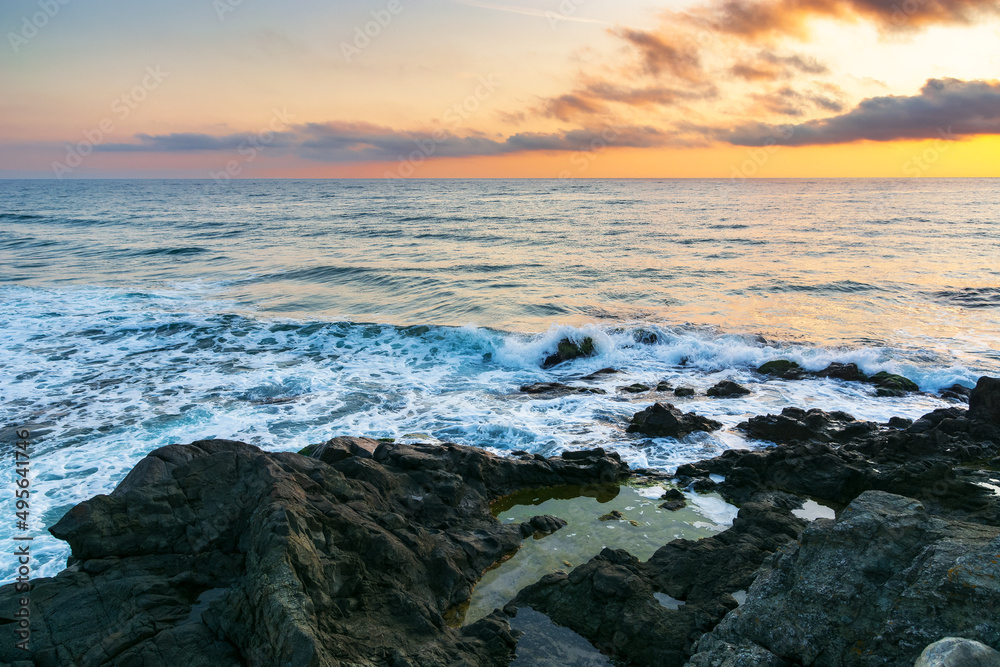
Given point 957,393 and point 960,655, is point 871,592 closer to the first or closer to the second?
point 960,655

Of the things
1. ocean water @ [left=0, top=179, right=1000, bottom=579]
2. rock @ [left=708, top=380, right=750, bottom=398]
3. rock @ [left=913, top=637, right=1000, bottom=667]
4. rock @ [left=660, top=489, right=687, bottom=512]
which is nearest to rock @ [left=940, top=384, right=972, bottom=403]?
ocean water @ [left=0, top=179, right=1000, bottom=579]

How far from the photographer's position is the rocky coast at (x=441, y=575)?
439 centimetres

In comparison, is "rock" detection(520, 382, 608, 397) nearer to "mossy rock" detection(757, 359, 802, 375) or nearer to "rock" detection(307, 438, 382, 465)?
"mossy rock" detection(757, 359, 802, 375)

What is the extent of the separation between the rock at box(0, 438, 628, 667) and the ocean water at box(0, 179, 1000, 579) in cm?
255

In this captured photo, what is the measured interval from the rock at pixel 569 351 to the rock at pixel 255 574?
9.87 meters

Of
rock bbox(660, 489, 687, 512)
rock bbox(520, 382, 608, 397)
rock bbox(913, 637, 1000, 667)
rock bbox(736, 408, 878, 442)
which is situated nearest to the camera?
rock bbox(913, 637, 1000, 667)

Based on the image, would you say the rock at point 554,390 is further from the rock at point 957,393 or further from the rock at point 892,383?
the rock at point 957,393

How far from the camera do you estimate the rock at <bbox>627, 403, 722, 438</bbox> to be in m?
11.9

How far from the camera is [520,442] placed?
464 inches

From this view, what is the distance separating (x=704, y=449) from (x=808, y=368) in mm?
6769

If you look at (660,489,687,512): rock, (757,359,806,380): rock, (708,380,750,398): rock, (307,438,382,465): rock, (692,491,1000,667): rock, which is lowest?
(660,489,687,512): rock

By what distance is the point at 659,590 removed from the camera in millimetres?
6828

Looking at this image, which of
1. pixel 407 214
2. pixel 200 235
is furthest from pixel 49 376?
pixel 407 214

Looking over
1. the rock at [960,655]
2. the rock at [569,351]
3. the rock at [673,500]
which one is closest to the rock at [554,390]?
the rock at [569,351]
